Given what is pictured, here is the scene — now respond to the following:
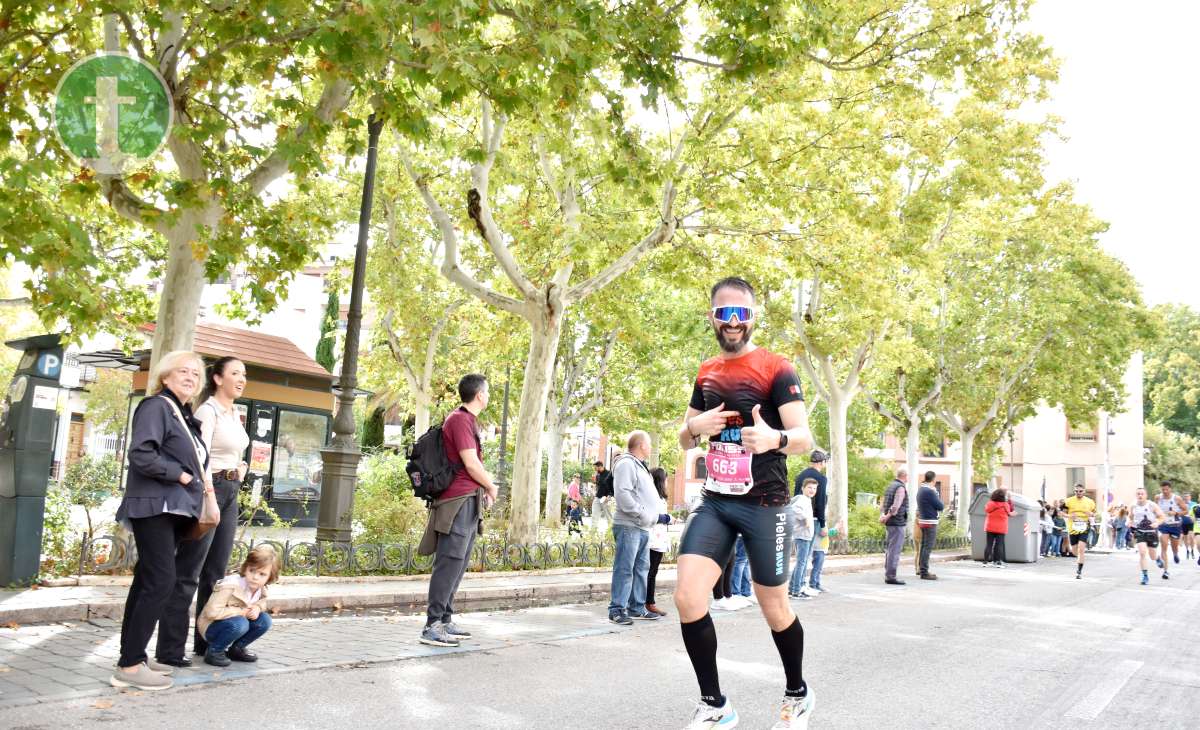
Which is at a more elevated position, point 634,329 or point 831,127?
point 831,127

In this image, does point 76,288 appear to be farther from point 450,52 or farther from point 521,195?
point 521,195

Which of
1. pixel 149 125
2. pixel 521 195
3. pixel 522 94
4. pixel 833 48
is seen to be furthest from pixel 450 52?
pixel 521 195

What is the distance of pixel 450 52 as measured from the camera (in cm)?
719

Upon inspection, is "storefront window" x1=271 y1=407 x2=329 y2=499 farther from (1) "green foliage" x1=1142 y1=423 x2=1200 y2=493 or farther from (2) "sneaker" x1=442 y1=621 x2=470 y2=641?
(1) "green foliage" x1=1142 y1=423 x2=1200 y2=493

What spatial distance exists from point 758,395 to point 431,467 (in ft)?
10.5

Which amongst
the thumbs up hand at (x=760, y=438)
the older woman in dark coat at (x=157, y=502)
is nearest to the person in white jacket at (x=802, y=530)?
the thumbs up hand at (x=760, y=438)

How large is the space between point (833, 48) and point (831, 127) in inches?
133

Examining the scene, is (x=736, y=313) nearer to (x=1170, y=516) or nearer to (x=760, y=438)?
(x=760, y=438)

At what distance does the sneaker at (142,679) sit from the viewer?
199 inches

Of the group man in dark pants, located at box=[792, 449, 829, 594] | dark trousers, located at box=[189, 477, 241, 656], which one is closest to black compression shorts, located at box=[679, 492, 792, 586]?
dark trousers, located at box=[189, 477, 241, 656]

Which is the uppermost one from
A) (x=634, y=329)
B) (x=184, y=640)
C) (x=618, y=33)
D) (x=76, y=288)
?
(x=618, y=33)

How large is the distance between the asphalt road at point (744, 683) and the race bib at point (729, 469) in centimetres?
141

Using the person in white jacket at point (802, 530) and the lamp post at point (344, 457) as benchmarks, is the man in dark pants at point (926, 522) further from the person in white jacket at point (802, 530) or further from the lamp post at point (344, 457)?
the lamp post at point (344, 457)

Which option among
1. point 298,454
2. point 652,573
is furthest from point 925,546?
point 298,454
